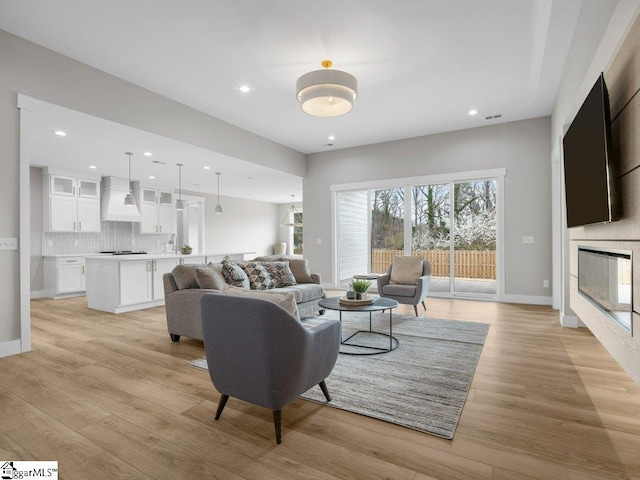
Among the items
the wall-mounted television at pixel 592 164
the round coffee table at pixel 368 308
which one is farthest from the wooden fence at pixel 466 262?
the wall-mounted television at pixel 592 164

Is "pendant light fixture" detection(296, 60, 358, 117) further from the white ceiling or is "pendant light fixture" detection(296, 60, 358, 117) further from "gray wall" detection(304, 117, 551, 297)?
"gray wall" detection(304, 117, 551, 297)

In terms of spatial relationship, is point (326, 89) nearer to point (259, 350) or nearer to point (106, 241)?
point (259, 350)

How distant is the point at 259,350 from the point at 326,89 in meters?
2.57

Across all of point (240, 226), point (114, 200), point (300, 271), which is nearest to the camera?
point (300, 271)

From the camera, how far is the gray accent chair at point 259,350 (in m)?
1.85

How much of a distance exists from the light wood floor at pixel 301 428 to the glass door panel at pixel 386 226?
3.83 metres

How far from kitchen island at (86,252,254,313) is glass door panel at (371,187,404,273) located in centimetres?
399

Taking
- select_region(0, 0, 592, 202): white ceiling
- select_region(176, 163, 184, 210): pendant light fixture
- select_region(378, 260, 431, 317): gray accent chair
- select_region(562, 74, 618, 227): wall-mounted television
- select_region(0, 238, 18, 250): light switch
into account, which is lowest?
select_region(378, 260, 431, 317): gray accent chair

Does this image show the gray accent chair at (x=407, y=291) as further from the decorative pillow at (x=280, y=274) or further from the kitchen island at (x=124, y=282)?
the kitchen island at (x=124, y=282)

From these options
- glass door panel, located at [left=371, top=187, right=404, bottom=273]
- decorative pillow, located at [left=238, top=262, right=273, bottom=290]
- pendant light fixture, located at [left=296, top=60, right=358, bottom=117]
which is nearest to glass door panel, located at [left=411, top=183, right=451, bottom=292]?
glass door panel, located at [left=371, top=187, right=404, bottom=273]

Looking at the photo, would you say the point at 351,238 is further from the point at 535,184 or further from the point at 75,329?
the point at 75,329

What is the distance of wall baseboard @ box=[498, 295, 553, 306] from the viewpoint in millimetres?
5660

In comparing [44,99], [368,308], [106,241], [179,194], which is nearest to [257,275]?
[368,308]

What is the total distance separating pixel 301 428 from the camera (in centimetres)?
206
